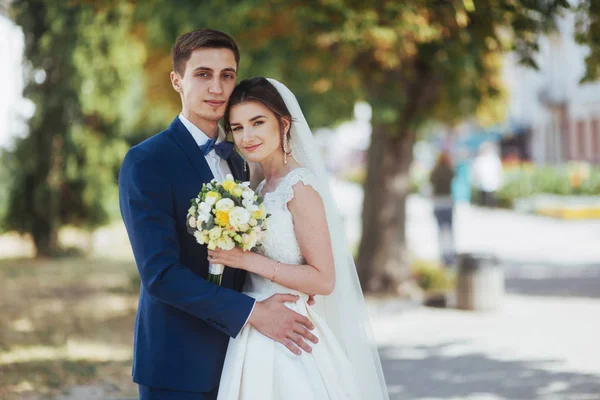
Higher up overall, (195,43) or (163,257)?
(195,43)

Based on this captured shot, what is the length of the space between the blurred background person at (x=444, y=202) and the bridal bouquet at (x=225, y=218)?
1089cm

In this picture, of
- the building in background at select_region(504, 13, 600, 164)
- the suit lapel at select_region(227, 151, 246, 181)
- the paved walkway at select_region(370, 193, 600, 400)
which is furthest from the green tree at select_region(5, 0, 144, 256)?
the building in background at select_region(504, 13, 600, 164)

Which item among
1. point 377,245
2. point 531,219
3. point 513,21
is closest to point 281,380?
point 513,21

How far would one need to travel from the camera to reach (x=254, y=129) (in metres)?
3.09

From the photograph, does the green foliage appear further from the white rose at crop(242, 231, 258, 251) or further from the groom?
the white rose at crop(242, 231, 258, 251)

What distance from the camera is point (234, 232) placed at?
274 cm

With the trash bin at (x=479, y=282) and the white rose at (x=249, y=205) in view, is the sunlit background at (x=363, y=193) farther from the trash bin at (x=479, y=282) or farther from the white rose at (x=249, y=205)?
the white rose at (x=249, y=205)

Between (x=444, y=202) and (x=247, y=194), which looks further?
(x=444, y=202)

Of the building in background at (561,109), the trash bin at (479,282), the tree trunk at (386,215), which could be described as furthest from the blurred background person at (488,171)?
the trash bin at (479,282)

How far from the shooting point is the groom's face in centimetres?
301

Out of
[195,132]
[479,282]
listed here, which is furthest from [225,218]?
[479,282]

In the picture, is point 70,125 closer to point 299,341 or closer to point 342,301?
point 342,301

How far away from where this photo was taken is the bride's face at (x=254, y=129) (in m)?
3.07

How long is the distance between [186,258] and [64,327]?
281 inches
